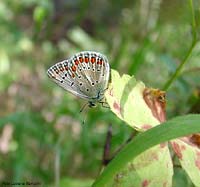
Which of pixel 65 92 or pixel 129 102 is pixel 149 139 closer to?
pixel 129 102

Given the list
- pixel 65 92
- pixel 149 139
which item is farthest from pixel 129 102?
pixel 65 92

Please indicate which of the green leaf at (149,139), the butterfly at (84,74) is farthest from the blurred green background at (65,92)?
the green leaf at (149,139)

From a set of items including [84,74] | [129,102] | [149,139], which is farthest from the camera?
[84,74]

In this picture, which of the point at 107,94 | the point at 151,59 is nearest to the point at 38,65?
the point at 151,59

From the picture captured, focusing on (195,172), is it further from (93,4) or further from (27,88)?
(93,4)

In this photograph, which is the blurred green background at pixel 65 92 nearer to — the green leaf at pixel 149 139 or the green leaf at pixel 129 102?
the green leaf at pixel 129 102
